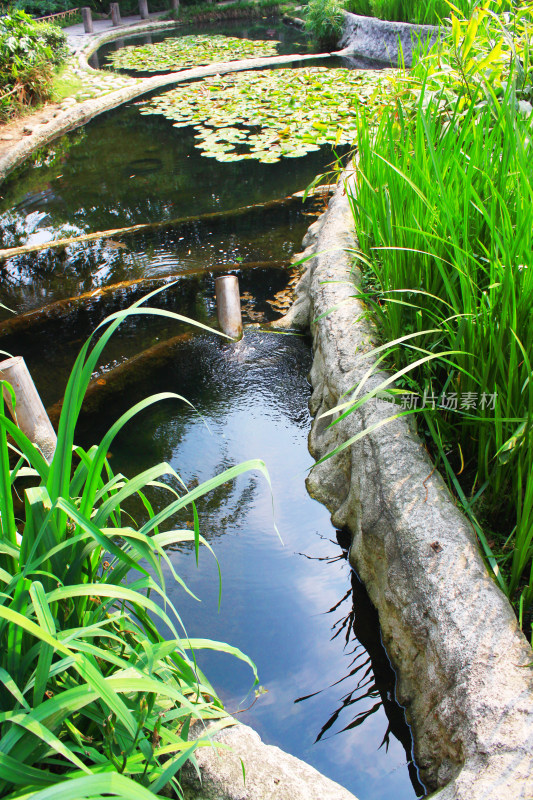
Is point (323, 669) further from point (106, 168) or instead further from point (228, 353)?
point (106, 168)

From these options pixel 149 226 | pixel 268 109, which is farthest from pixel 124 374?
pixel 268 109

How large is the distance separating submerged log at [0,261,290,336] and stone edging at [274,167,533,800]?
2201 mm

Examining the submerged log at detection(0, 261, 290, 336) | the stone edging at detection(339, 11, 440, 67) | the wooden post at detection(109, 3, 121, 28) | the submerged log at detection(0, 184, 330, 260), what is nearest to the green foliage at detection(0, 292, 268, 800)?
the submerged log at detection(0, 261, 290, 336)

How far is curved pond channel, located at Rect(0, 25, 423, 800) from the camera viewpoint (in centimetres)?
175

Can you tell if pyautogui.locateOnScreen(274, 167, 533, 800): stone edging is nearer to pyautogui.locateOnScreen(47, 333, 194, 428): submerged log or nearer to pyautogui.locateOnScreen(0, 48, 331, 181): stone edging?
pyautogui.locateOnScreen(47, 333, 194, 428): submerged log

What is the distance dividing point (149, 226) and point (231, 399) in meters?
2.70

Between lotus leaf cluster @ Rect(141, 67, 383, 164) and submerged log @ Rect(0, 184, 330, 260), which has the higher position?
lotus leaf cluster @ Rect(141, 67, 383, 164)

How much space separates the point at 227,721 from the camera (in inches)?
52.4

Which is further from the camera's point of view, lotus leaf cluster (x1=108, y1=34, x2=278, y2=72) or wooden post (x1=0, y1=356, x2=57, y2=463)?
lotus leaf cluster (x1=108, y1=34, x2=278, y2=72)

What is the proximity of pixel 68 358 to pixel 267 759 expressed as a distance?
113 inches

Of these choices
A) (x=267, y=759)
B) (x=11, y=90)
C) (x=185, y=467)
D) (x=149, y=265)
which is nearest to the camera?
(x=267, y=759)

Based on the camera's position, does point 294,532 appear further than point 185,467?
No

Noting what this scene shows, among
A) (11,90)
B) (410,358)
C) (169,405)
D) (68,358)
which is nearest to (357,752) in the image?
(410,358)

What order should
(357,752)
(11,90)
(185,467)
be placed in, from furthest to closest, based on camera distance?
1. (11,90)
2. (185,467)
3. (357,752)
